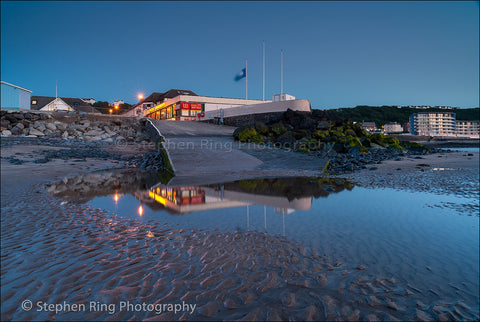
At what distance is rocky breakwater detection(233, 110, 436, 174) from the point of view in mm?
16603

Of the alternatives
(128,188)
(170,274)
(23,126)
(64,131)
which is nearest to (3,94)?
(23,126)

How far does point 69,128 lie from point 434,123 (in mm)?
160102

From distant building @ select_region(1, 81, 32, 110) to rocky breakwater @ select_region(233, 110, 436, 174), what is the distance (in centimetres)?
3290

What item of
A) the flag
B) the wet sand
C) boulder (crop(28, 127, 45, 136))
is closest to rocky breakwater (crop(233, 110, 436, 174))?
the wet sand

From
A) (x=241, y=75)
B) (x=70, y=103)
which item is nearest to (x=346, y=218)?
(x=241, y=75)

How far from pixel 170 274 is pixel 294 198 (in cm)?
473

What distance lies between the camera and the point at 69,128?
27344 mm

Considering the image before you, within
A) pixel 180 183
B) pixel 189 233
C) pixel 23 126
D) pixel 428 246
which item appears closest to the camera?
pixel 428 246

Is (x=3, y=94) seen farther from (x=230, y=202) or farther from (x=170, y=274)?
(x=170, y=274)

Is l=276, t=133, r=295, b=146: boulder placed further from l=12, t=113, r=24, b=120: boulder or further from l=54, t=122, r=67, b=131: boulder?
l=12, t=113, r=24, b=120: boulder

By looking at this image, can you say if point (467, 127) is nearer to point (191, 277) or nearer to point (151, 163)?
point (151, 163)

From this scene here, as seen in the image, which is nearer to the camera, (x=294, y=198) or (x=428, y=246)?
(x=428, y=246)

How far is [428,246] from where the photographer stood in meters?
3.84

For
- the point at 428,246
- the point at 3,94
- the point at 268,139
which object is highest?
the point at 3,94
